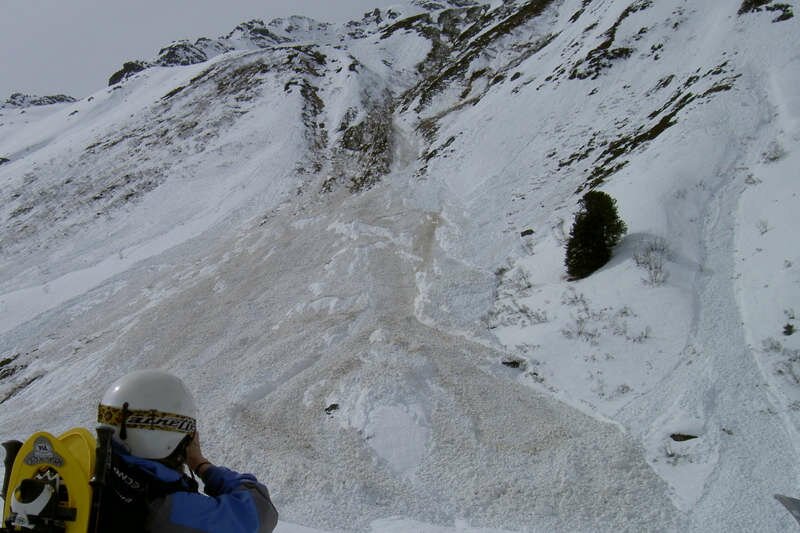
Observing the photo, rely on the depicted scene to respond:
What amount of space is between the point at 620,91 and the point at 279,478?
69.7 ft

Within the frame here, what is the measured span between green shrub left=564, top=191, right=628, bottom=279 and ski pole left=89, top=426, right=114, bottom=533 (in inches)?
424

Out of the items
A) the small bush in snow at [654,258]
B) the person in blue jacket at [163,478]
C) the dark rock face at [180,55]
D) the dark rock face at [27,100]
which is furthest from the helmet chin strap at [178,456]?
the dark rock face at [27,100]

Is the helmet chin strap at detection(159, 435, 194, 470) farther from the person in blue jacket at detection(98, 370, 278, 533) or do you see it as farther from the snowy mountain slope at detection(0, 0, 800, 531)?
the snowy mountain slope at detection(0, 0, 800, 531)

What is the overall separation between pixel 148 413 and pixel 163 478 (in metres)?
0.44

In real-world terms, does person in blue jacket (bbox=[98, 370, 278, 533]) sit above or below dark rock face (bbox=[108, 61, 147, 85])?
below

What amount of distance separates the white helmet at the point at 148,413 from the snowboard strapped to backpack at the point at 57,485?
334 mm

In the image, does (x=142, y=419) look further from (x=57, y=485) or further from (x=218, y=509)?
(x=218, y=509)

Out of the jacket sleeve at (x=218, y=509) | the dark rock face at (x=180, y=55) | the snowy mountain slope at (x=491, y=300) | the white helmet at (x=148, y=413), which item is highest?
the dark rock face at (x=180, y=55)

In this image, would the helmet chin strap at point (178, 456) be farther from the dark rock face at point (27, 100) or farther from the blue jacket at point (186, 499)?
the dark rock face at point (27, 100)

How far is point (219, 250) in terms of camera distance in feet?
73.8

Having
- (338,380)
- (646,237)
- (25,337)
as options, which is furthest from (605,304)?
(25,337)

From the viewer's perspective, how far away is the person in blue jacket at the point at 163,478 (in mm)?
2432

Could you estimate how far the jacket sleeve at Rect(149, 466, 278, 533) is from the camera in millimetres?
2461

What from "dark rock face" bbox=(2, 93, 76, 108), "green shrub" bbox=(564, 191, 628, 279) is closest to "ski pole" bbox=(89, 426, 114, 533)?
"green shrub" bbox=(564, 191, 628, 279)
